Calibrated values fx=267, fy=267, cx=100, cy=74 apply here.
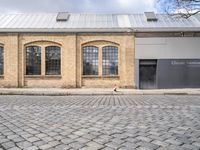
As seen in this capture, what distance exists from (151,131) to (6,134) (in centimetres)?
332

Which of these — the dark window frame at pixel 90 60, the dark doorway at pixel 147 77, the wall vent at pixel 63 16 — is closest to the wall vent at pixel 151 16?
the dark doorway at pixel 147 77

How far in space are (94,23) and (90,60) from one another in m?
4.19

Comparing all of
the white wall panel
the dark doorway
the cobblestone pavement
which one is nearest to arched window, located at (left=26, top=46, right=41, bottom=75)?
the white wall panel

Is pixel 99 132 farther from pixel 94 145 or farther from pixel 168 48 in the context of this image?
pixel 168 48

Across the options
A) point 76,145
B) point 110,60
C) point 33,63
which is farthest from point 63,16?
point 76,145

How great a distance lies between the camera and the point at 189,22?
27.1 metres

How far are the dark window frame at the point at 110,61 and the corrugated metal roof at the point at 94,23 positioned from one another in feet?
6.06

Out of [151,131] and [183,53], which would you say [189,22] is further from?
[151,131]

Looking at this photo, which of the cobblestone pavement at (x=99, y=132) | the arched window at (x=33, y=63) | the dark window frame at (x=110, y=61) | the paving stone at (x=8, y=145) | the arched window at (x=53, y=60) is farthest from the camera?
the arched window at (x=33, y=63)

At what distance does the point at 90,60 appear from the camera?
25.6 m

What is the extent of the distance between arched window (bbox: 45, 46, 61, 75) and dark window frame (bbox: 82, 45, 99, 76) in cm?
245

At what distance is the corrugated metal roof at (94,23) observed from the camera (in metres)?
24.8

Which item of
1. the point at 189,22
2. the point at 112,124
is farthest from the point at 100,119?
the point at 189,22

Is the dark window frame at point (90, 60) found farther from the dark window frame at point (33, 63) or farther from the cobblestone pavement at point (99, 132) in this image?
the cobblestone pavement at point (99, 132)
